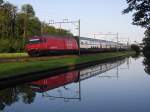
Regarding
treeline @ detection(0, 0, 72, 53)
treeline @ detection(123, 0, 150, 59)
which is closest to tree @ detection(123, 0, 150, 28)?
treeline @ detection(123, 0, 150, 59)

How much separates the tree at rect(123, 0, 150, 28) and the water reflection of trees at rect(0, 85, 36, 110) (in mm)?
7774

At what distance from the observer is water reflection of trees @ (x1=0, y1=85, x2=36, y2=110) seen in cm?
1488

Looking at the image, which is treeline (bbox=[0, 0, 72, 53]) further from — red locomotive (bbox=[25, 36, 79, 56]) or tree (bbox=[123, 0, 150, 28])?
tree (bbox=[123, 0, 150, 28])

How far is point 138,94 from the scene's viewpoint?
18094mm

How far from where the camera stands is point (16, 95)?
16812mm

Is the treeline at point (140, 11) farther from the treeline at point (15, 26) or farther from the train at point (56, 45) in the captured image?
the treeline at point (15, 26)

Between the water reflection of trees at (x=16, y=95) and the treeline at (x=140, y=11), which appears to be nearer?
the water reflection of trees at (x=16, y=95)

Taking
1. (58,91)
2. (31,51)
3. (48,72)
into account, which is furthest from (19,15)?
(58,91)

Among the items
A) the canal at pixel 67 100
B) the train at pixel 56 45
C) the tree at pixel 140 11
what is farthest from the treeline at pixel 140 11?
the train at pixel 56 45

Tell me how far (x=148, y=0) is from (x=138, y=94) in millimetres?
5438

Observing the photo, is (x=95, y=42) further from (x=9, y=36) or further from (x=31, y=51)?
(x=31, y=51)

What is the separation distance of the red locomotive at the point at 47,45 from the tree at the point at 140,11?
27.1m

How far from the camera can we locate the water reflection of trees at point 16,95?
14877 mm

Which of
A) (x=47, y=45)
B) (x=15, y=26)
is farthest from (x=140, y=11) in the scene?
(x=15, y=26)
